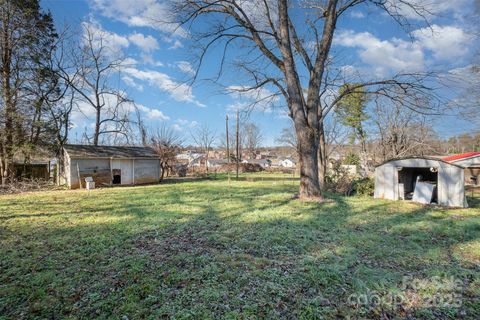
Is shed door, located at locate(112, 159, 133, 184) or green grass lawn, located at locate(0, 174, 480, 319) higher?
shed door, located at locate(112, 159, 133, 184)

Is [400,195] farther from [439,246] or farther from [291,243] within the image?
[291,243]

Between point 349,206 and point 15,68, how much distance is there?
20407mm

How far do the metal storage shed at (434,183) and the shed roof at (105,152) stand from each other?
650 inches

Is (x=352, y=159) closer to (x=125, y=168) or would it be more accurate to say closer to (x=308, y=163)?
(x=308, y=163)

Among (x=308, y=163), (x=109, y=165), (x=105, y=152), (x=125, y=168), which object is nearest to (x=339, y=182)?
(x=308, y=163)

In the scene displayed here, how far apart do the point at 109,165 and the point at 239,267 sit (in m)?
16.8

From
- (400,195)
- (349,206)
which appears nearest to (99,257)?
(349,206)

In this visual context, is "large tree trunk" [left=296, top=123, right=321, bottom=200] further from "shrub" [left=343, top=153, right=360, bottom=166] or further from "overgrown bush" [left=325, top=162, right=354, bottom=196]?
"shrub" [left=343, top=153, right=360, bottom=166]

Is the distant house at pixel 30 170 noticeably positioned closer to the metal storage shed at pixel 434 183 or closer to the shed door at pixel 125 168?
the shed door at pixel 125 168

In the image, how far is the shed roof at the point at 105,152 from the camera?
16188 mm

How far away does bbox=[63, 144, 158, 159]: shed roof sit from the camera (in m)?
16.2

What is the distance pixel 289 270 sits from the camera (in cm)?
349

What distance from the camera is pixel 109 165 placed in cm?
1748

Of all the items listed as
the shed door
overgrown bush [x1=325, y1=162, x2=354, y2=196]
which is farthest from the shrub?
the shed door
